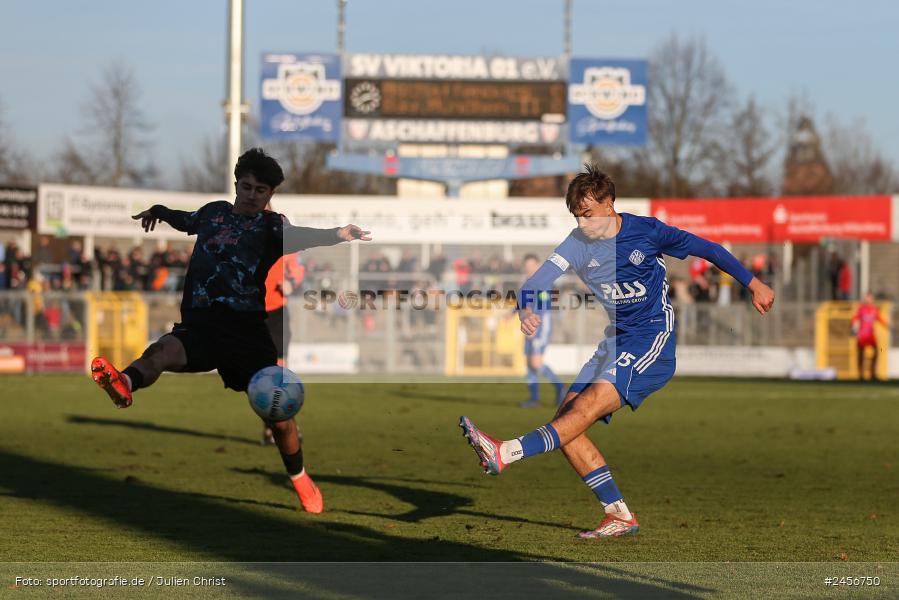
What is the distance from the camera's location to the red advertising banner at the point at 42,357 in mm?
26875

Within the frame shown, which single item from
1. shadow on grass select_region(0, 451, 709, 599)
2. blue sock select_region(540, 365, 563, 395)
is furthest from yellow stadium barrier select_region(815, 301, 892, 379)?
shadow on grass select_region(0, 451, 709, 599)

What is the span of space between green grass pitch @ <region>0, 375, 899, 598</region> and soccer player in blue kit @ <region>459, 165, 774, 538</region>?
834 mm

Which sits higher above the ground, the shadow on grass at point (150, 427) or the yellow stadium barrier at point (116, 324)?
the yellow stadium barrier at point (116, 324)

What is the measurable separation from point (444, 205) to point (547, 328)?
19.9m

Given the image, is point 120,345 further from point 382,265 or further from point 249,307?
point 249,307

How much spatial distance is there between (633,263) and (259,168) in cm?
231

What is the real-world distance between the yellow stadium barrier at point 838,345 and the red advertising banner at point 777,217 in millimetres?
10511

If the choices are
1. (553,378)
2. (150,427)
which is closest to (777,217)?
(553,378)

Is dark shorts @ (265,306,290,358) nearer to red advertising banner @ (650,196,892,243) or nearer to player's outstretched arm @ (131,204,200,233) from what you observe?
player's outstretched arm @ (131,204,200,233)

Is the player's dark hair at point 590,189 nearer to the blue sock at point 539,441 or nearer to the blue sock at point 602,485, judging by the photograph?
the blue sock at point 539,441

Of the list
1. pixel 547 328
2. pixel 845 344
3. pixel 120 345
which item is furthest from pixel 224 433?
pixel 845 344

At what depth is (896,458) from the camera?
12984mm

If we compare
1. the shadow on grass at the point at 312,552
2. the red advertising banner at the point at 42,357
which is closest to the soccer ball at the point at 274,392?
the shadow on grass at the point at 312,552

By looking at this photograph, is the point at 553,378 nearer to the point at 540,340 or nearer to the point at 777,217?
the point at 540,340
